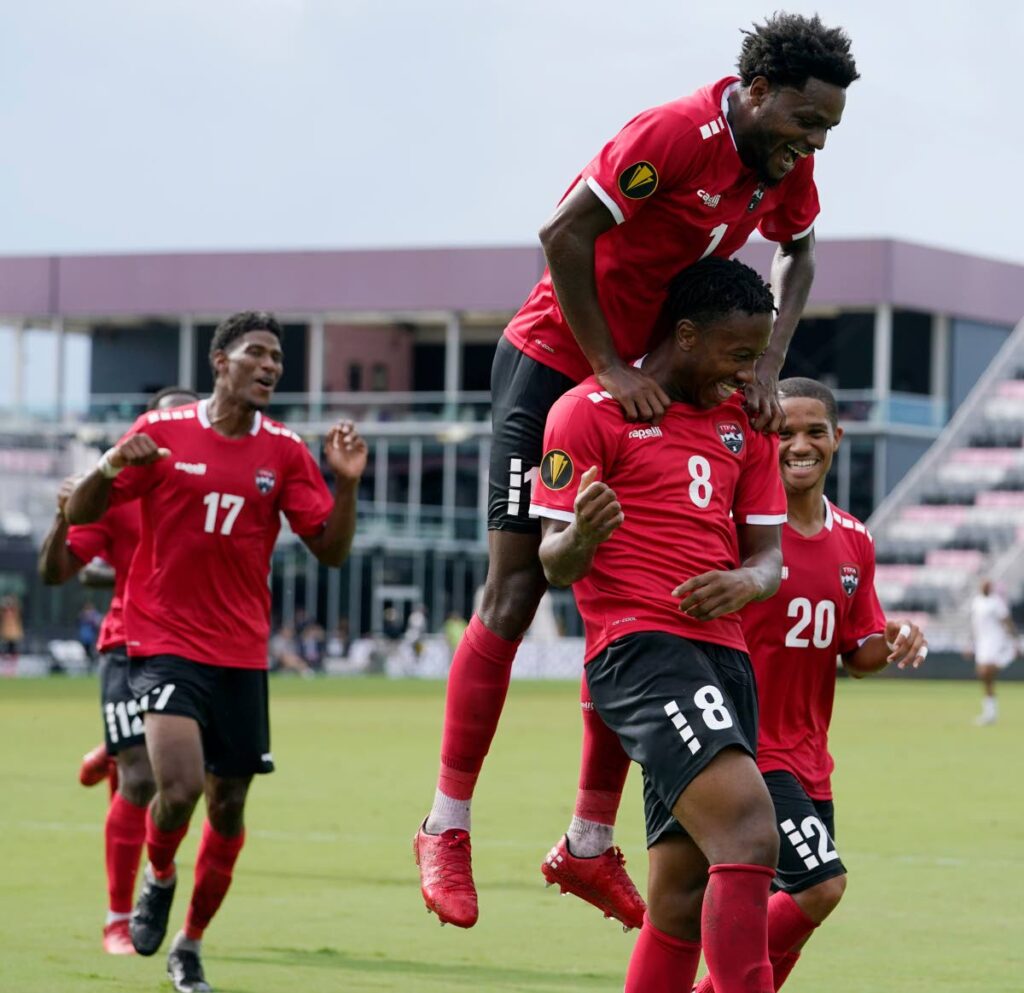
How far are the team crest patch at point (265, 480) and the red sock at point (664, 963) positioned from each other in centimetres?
412

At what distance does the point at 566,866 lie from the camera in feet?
22.0

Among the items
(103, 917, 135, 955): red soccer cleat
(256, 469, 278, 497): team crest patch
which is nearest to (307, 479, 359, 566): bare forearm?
(256, 469, 278, 497): team crest patch

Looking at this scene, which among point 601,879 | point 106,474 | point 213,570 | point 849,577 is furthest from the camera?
point 213,570

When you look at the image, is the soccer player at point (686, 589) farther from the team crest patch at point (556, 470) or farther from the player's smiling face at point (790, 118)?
the player's smiling face at point (790, 118)

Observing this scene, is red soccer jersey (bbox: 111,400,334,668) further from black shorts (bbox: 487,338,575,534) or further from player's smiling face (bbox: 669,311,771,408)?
player's smiling face (bbox: 669,311,771,408)

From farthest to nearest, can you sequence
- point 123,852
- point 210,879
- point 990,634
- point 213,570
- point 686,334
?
point 990,634 < point 123,852 < point 213,570 < point 210,879 < point 686,334

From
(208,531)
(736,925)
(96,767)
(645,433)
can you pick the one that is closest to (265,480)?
(208,531)

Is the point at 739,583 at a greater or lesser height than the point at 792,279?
lesser

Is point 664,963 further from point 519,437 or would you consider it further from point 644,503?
point 519,437

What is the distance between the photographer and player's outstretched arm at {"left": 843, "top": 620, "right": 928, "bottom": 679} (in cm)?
701

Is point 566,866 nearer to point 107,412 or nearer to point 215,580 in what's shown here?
point 215,580

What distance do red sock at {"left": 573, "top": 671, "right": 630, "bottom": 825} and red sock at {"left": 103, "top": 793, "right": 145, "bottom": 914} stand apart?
3761 millimetres

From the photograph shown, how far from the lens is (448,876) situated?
654 cm

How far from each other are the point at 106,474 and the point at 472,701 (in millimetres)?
2947
